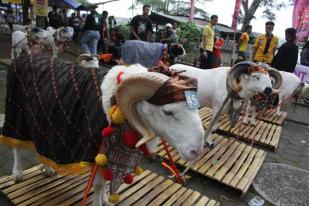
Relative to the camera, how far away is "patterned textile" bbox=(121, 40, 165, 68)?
6453 mm

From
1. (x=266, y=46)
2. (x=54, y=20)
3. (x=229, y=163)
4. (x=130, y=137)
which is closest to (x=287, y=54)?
(x=266, y=46)

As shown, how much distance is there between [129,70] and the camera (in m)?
2.31

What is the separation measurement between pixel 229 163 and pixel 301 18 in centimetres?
893

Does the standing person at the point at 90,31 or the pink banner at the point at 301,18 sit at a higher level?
the pink banner at the point at 301,18

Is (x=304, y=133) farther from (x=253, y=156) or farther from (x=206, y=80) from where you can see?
(x=206, y=80)

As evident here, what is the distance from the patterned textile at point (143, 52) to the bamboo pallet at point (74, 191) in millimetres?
3304

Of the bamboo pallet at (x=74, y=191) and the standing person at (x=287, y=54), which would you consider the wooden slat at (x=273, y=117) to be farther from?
the bamboo pallet at (x=74, y=191)

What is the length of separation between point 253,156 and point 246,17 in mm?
22435

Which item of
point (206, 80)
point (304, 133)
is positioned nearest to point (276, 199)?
point (206, 80)

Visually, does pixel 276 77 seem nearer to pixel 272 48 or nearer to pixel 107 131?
pixel 272 48

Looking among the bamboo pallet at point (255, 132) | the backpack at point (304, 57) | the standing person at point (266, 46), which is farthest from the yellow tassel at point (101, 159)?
the backpack at point (304, 57)

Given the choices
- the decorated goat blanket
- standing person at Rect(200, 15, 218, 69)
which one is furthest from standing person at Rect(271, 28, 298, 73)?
the decorated goat blanket

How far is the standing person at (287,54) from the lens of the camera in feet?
25.0

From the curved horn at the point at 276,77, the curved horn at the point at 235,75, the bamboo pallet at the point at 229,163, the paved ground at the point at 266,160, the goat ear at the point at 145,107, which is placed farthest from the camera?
the curved horn at the point at 276,77
